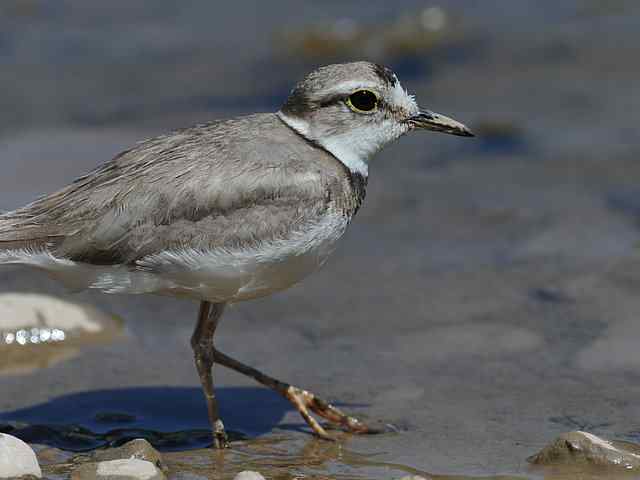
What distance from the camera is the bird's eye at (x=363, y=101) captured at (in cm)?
693

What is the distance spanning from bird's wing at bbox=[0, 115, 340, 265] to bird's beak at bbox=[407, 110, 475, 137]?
2.69 ft

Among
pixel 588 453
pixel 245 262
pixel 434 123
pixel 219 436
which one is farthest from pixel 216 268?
pixel 588 453

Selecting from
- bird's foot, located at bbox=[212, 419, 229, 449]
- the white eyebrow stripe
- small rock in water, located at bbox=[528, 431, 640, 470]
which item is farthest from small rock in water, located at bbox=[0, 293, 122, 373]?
small rock in water, located at bbox=[528, 431, 640, 470]

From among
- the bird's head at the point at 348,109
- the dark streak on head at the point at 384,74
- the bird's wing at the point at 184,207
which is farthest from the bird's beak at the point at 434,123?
the bird's wing at the point at 184,207

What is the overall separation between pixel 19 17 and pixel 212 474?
28.8 ft

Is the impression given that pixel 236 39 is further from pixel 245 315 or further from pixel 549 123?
pixel 245 315

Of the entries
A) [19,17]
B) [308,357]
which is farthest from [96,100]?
[308,357]

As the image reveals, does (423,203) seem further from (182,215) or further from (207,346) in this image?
(182,215)

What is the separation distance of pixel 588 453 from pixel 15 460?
2780 mm

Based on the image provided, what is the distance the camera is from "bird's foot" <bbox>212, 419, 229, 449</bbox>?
22.2 feet

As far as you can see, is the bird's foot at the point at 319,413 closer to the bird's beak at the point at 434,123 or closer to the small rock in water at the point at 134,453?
the small rock in water at the point at 134,453

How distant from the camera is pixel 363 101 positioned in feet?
22.8

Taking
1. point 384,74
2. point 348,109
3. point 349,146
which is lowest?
point 349,146

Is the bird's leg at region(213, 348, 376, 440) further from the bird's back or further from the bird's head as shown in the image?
the bird's head
